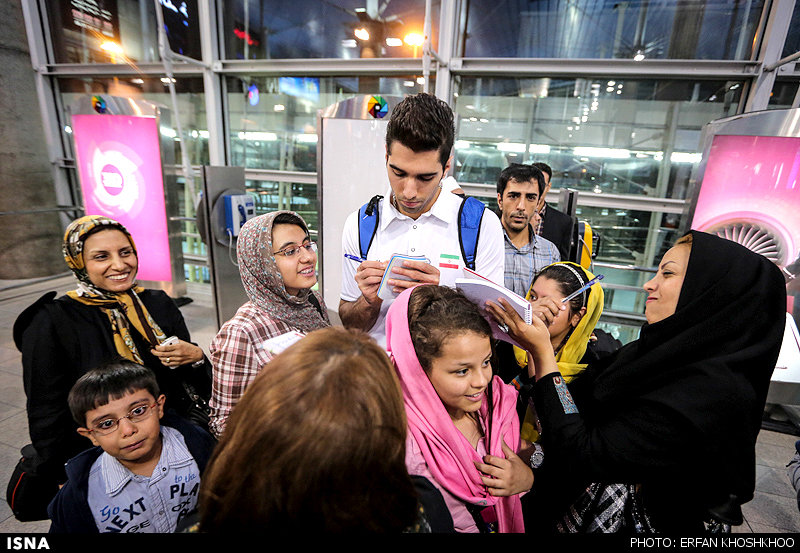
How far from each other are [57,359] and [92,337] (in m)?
0.14

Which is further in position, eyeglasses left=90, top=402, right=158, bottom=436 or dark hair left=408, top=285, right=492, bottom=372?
eyeglasses left=90, top=402, right=158, bottom=436

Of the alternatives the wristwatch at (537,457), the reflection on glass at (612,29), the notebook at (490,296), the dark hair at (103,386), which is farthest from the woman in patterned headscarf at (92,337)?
the reflection on glass at (612,29)

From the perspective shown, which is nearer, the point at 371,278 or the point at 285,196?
the point at 371,278

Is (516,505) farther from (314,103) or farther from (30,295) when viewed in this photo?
(30,295)

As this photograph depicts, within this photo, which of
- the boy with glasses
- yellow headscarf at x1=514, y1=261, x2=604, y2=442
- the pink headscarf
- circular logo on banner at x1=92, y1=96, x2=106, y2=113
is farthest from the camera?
circular logo on banner at x1=92, y1=96, x2=106, y2=113

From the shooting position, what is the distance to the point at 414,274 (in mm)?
1447

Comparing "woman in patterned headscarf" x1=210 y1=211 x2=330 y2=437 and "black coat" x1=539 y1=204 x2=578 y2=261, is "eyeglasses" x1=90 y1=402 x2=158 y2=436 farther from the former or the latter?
"black coat" x1=539 y1=204 x2=578 y2=261

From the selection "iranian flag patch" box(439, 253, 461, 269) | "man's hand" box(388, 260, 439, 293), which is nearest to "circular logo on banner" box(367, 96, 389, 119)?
"iranian flag patch" box(439, 253, 461, 269)

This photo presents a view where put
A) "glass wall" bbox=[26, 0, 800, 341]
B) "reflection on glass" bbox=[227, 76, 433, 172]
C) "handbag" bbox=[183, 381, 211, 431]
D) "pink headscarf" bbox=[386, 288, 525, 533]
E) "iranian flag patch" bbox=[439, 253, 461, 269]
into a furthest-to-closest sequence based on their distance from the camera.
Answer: "reflection on glass" bbox=[227, 76, 433, 172]
"glass wall" bbox=[26, 0, 800, 341]
"handbag" bbox=[183, 381, 211, 431]
"iranian flag patch" bbox=[439, 253, 461, 269]
"pink headscarf" bbox=[386, 288, 525, 533]

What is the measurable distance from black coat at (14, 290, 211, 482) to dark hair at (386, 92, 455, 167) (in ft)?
5.17

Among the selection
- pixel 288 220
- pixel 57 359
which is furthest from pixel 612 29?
pixel 57 359

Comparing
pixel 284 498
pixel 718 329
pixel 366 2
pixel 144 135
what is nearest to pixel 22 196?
pixel 144 135

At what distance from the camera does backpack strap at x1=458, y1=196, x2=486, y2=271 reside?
1727 mm

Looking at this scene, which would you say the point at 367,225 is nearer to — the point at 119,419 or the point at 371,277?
the point at 371,277
